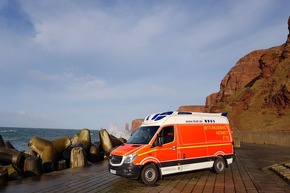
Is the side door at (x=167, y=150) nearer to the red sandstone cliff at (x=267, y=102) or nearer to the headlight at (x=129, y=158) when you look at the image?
the headlight at (x=129, y=158)

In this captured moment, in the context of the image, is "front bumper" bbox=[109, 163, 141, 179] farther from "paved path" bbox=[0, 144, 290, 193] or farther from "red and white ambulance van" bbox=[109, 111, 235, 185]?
"paved path" bbox=[0, 144, 290, 193]

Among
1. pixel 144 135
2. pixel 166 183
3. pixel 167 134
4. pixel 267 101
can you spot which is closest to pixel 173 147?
pixel 167 134

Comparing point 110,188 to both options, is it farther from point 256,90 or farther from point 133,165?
point 256,90

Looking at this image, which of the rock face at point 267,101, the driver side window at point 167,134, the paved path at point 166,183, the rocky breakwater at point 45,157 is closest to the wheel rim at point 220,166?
the paved path at point 166,183

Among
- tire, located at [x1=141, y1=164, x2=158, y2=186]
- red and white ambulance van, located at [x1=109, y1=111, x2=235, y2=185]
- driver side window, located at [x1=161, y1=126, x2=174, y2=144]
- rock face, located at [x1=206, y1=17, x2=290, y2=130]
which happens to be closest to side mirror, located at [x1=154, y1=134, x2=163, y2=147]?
red and white ambulance van, located at [x1=109, y1=111, x2=235, y2=185]

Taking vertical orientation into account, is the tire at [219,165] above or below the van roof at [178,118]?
below

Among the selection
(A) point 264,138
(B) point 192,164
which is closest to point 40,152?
(B) point 192,164

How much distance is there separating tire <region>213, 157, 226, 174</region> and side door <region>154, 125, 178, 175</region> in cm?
235

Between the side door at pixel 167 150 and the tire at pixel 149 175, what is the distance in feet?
1.23

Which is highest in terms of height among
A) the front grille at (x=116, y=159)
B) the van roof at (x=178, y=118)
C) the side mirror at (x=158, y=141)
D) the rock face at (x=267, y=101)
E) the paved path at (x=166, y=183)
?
the rock face at (x=267, y=101)

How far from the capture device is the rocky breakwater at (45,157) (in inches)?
502

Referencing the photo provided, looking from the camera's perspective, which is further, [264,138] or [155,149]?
[264,138]

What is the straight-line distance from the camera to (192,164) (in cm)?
1130

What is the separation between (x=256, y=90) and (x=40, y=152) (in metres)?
63.5
